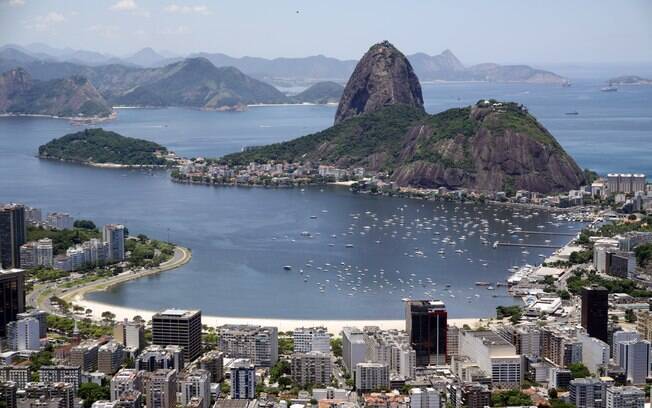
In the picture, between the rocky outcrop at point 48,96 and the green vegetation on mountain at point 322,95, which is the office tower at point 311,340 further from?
the green vegetation on mountain at point 322,95

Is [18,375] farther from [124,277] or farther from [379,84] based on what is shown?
[379,84]

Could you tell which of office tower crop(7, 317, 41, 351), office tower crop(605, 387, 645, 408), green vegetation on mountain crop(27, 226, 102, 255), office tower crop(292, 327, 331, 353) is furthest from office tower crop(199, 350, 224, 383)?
green vegetation on mountain crop(27, 226, 102, 255)

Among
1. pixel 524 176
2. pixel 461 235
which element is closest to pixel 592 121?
pixel 524 176

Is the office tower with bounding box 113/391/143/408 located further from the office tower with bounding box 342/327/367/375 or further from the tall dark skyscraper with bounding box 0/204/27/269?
the tall dark skyscraper with bounding box 0/204/27/269

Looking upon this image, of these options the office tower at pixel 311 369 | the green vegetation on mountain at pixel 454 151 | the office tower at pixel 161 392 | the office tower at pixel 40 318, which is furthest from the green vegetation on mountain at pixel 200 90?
the office tower at pixel 161 392

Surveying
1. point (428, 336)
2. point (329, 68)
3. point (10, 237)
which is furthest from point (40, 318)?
point (329, 68)

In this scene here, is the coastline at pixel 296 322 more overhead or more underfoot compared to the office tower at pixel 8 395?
more underfoot
